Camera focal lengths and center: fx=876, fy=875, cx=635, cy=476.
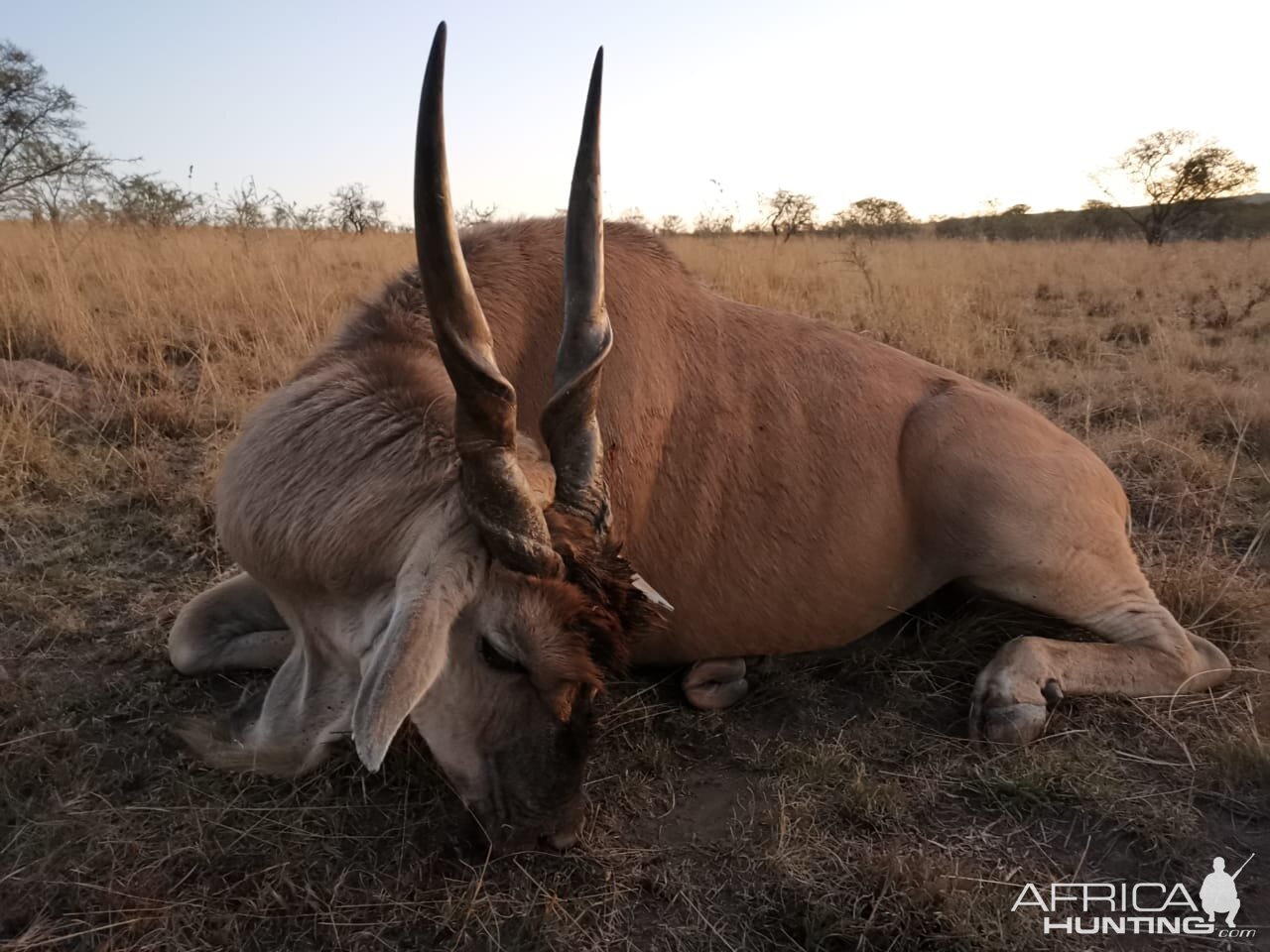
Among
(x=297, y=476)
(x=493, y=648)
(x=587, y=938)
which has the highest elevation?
(x=297, y=476)

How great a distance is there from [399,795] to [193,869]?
1.72ft

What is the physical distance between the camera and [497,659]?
6.90 feet

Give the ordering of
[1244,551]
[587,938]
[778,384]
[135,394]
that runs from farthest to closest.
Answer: [135,394], [1244,551], [778,384], [587,938]

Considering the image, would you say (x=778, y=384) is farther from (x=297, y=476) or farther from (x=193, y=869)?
(x=193, y=869)

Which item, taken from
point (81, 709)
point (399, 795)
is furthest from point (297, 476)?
point (81, 709)

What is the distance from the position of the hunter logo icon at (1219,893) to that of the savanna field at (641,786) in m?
0.03

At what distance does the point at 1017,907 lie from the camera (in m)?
2.09

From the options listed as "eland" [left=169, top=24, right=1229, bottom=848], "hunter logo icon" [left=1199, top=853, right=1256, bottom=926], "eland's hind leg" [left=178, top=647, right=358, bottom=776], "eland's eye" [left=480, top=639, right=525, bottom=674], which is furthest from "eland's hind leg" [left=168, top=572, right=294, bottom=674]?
"hunter logo icon" [left=1199, top=853, right=1256, bottom=926]

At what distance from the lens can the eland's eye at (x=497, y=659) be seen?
2.08m

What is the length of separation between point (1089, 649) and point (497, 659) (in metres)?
2.14

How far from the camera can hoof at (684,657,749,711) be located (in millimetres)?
3016

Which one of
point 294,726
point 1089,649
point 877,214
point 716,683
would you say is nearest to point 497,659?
point 294,726

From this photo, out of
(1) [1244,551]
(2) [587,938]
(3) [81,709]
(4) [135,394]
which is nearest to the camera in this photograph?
(2) [587,938]

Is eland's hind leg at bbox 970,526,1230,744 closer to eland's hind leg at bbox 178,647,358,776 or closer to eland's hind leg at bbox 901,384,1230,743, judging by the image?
eland's hind leg at bbox 901,384,1230,743
